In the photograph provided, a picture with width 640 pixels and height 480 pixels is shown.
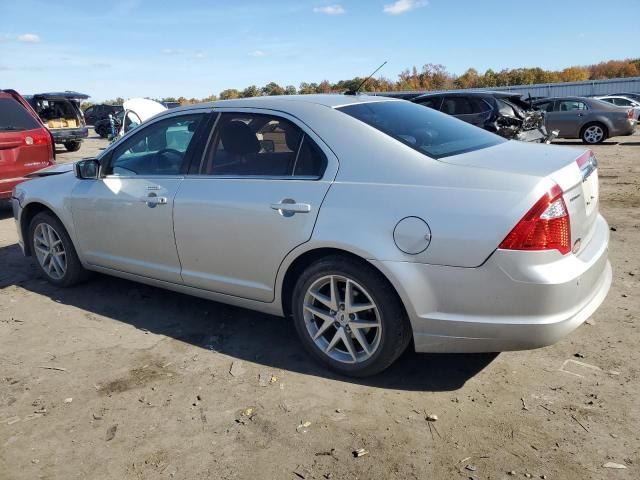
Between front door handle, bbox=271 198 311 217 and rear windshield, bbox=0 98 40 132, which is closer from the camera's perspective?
front door handle, bbox=271 198 311 217

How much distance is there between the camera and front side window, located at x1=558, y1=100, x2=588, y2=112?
1617 cm

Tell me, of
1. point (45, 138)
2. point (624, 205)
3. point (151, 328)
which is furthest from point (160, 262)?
point (624, 205)

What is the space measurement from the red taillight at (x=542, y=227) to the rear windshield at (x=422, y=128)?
0.68 m

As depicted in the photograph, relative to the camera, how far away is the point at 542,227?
2.56 m

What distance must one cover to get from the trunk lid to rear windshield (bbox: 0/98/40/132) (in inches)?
277

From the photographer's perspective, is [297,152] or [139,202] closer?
[297,152]

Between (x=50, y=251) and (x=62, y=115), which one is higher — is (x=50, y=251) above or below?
below

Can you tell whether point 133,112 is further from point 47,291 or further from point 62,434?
point 62,434

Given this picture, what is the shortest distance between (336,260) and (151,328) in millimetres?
1781

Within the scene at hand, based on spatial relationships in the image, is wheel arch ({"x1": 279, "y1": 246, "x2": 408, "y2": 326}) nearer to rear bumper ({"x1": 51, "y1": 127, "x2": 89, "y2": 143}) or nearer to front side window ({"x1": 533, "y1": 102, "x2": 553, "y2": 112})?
front side window ({"x1": 533, "y1": 102, "x2": 553, "y2": 112})

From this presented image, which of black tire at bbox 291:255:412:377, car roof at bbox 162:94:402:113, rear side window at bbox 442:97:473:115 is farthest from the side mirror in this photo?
rear side window at bbox 442:97:473:115

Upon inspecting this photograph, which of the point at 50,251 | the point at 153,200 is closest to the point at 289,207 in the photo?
the point at 153,200

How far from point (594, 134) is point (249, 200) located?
52.2ft

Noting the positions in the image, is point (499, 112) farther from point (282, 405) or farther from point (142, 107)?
point (282, 405)
